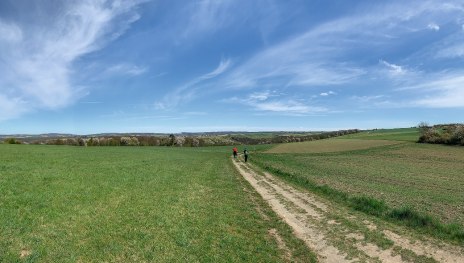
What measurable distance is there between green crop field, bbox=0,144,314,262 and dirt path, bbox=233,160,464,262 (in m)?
0.86

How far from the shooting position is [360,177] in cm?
3738

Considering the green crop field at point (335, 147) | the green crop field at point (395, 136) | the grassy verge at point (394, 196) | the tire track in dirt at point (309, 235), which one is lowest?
the tire track in dirt at point (309, 235)

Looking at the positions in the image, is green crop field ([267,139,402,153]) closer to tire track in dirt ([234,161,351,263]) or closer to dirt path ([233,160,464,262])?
tire track in dirt ([234,161,351,263])

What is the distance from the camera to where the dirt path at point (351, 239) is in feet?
44.7

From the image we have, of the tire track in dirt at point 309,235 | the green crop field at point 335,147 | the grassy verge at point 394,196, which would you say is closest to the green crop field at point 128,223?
the tire track in dirt at point 309,235

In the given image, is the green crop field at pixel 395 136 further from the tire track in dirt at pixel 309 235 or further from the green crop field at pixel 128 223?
the green crop field at pixel 128 223

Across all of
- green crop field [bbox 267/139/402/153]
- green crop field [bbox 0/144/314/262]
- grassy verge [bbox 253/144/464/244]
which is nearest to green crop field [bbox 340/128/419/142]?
green crop field [bbox 267/139/402/153]

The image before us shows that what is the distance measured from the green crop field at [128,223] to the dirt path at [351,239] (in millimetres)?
861

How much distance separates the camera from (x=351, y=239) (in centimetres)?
1578

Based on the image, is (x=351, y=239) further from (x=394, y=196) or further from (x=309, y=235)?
(x=394, y=196)

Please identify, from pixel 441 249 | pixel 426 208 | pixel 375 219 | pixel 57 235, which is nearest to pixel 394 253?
pixel 441 249

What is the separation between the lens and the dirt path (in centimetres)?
1363

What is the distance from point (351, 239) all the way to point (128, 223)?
10207 millimetres

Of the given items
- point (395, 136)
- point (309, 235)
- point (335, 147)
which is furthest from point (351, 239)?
point (395, 136)
